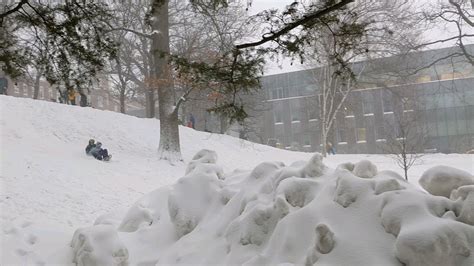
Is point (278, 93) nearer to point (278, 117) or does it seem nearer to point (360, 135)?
point (278, 117)

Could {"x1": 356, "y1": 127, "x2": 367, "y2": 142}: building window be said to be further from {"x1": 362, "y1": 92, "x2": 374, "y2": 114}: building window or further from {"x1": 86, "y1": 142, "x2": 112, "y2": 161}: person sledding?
{"x1": 86, "y1": 142, "x2": 112, "y2": 161}: person sledding

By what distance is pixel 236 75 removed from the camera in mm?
5523

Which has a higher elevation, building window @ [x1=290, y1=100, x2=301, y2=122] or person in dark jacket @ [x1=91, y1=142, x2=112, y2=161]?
building window @ [x1=290, y1=100, x2=301, y2=122]

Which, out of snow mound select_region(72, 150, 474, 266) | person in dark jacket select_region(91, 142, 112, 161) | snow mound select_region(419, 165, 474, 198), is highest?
person in dark jacket select_region(91, 142, 112, 161)

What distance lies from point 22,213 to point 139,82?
2052 centimetres

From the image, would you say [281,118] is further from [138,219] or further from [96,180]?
[138,219]

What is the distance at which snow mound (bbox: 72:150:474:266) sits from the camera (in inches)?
131

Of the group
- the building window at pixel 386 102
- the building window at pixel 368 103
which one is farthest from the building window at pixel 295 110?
the building window at pixel 386 102

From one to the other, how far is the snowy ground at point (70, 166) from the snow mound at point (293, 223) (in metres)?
0.96

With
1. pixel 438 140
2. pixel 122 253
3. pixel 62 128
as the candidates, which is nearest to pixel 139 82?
pixel 62 128

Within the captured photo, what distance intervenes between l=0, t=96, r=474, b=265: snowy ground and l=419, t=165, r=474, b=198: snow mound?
2949 millimetres

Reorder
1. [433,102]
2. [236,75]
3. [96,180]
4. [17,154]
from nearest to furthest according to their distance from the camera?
[236,75], [96,180], [17,154], [433,102]

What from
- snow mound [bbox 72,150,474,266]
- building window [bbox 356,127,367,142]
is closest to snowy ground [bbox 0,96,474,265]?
snow mound [bbox 72,150,474,266]

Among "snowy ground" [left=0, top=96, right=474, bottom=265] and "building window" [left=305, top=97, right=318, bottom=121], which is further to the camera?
"building window" [left=305, top=97, right=318, bottom=121]
